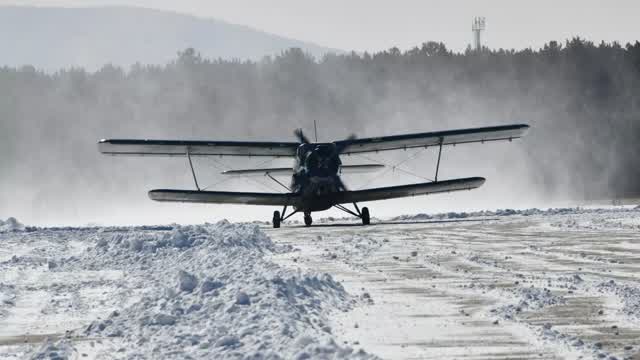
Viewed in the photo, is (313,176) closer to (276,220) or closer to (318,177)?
(318,177)

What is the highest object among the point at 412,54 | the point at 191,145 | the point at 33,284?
the point at 412,54

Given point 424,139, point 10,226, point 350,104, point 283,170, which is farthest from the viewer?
point 350,104

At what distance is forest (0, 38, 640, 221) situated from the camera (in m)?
88.2

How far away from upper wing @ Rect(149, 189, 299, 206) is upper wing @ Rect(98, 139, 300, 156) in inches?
55.5

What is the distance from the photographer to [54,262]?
20688mm

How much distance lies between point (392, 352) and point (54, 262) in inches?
477

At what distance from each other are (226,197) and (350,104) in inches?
2618

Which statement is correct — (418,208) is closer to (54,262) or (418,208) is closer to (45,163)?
(54,262)

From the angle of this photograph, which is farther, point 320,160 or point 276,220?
point 276,220

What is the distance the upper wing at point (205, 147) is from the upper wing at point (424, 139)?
77.0 inches

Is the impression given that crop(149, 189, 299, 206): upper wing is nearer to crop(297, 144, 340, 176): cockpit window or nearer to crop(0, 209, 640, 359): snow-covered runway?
crop(297, 144, 340, 176): cockpit window

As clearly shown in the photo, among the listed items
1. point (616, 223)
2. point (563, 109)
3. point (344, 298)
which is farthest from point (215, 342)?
point (563, 109)

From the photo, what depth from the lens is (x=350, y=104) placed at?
100500mm

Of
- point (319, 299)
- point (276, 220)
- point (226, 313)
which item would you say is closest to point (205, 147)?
point (276, 220)
